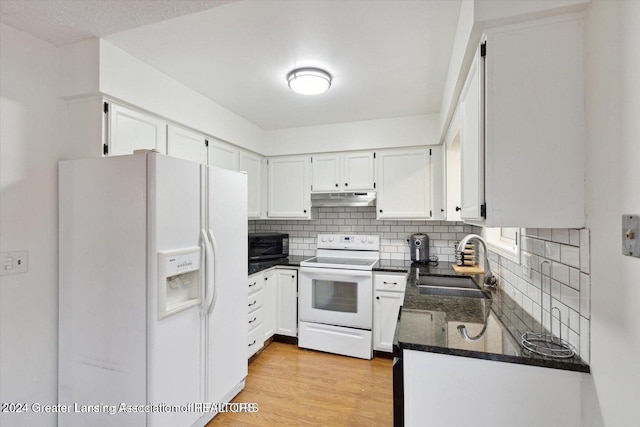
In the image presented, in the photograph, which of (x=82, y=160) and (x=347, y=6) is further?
(x=82, y=160)

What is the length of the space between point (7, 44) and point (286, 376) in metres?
2.88

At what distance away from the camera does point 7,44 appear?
61.6 inches

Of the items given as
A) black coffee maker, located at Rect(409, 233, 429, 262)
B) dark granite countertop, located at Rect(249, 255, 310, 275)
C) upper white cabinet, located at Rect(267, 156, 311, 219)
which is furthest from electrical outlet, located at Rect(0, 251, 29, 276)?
black coffee maker, located at Rect(409, 233, 429, 262)

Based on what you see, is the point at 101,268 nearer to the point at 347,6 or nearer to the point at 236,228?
the point at 236,228

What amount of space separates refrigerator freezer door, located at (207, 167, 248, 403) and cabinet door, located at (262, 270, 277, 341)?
72 centimetres

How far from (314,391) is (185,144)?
87.9 inches

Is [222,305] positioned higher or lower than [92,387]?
higher

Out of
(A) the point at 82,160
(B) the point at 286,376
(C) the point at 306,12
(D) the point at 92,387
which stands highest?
(C) the point at 306,12

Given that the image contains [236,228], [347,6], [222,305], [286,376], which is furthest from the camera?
[286,376]

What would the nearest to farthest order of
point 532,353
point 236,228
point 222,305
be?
point 532,353
point 222,305
point 236,228

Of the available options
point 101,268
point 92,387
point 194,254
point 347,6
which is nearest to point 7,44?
point 101,268

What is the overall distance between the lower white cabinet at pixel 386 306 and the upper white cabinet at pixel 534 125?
1785 millimetres

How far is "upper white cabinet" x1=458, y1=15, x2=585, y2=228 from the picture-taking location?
1.08 metres

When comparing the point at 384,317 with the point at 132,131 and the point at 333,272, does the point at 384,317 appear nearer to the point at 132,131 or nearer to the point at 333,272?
the point at 333,272
